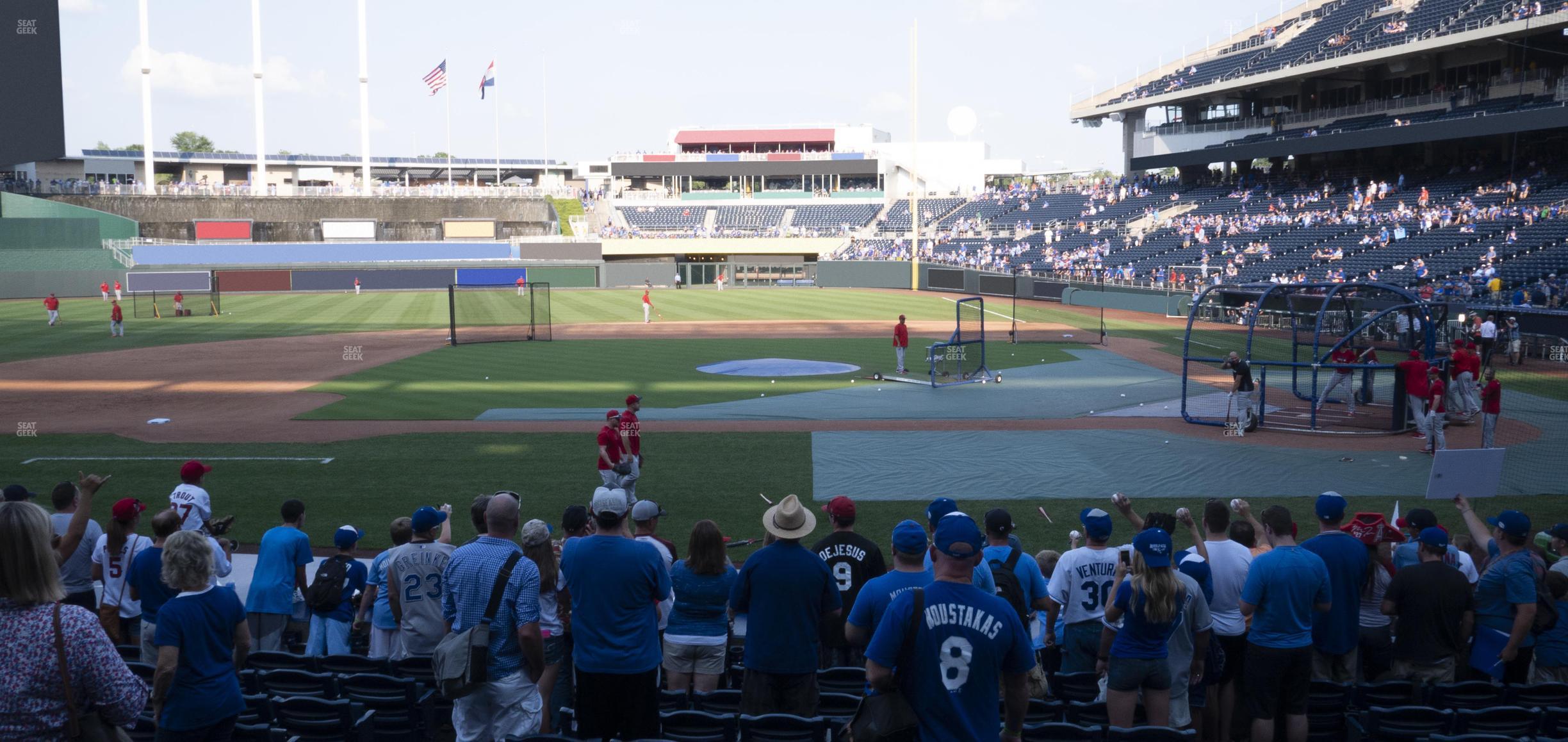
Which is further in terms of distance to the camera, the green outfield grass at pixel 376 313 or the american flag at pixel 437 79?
the american flag at pixel 437 79

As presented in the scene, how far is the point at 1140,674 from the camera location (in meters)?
6.70

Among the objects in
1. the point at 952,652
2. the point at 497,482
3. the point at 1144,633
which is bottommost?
the point at 497,482

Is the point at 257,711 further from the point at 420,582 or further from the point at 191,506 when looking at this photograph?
the point at 191,506

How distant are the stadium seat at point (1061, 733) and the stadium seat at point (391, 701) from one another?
3.94 metres

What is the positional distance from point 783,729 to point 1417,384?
18302mm

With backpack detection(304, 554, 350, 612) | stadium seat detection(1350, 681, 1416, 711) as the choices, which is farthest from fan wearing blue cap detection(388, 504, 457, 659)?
stadium seat detection(1350, 681, 1416, 711)

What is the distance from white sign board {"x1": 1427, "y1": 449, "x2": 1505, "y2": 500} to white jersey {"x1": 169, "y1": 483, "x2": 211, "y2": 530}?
40.6ft

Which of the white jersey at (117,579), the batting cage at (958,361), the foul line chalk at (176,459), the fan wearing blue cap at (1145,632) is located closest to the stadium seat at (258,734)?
the white jersey at (117,579)

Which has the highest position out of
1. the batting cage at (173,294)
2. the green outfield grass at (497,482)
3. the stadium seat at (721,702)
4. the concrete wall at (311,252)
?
the concrete wall at (311,252)

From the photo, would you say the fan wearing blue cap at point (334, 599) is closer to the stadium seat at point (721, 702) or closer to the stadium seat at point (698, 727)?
the stadium seat at point (721, 702)

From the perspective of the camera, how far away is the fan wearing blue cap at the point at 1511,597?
7.70 meters

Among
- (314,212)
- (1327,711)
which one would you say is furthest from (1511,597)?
(314,212)

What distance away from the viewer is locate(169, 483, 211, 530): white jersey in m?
10.1

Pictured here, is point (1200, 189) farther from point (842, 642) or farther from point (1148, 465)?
point (842, 642)
